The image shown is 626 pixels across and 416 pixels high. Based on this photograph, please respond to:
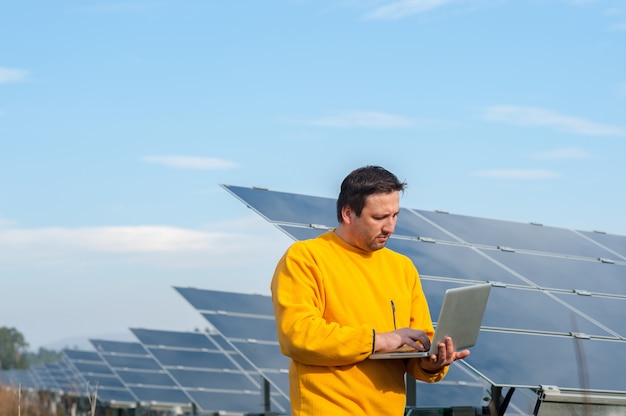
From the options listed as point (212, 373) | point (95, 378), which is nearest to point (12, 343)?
point (95, 378)

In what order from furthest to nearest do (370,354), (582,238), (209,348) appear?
(209,348) → (582,238) → (370,354)

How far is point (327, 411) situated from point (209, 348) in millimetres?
19599

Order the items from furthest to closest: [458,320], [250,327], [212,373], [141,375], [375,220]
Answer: [141,375] < [212,373] < [250,327] < [375,220] < [458,320]

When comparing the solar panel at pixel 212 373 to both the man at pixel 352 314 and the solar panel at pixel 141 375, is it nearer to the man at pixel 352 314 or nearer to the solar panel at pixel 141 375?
the solar panel at pixel 141 375

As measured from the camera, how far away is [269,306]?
18.4m

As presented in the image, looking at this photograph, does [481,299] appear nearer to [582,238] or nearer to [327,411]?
[327,411]

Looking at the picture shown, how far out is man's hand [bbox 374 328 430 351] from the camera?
3723 millimetres

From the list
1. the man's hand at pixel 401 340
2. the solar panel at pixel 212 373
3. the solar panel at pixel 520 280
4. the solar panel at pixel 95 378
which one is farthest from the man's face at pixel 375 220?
the solar panel at pixel 95 378

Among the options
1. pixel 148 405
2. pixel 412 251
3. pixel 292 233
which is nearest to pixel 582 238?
pixel 412 251

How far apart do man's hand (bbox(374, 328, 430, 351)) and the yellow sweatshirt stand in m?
0.03

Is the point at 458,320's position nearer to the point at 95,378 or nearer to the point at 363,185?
the point at 363,185

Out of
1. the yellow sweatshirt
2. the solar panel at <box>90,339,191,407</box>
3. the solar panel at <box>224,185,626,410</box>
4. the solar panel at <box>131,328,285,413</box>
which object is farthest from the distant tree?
the yellow sweatshirt

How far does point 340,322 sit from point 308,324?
0.64ft

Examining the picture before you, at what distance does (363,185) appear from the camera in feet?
12.7
